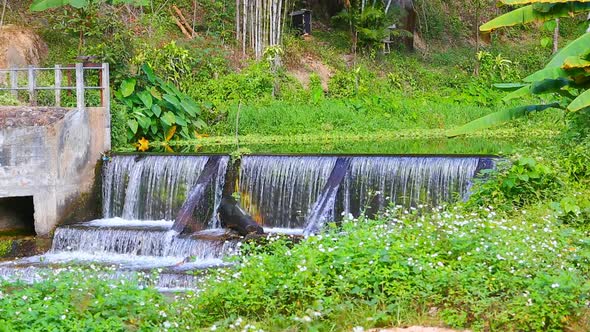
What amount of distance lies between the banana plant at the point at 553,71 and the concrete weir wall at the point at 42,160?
7154 mm

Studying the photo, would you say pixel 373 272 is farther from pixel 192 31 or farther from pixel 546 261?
pixel 192 31

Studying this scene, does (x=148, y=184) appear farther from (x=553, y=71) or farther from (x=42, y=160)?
(x=553, y=71)

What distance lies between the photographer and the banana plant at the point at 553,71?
974cm

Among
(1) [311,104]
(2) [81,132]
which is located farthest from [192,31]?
(2) [81,132]

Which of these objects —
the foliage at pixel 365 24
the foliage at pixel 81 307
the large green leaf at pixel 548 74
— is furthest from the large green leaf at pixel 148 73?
the foliage at pixel 81 307

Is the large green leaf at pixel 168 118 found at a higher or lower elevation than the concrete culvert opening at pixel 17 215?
higher

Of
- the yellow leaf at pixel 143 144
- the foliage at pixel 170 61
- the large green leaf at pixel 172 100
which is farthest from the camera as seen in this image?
the foliage at pixel 170 61

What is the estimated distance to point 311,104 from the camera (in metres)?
23.6

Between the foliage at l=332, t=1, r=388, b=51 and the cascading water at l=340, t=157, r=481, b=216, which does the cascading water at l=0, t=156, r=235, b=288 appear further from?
the foliage at l=332, t=1, r=388, b=51

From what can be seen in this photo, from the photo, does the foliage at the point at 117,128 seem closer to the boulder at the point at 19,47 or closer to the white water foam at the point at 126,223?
the white water foam at the point at 126,223

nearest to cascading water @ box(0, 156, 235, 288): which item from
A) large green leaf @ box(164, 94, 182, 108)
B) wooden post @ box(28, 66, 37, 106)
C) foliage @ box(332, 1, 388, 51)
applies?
wooden post @ box(28, 66, 37, 106)

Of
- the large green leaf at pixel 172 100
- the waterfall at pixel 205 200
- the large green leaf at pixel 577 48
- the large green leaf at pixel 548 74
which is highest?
the large green leaf at pixel 577 48

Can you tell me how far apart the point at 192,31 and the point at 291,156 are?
42.8 ft

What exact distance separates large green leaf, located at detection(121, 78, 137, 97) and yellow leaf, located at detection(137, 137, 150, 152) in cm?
106
